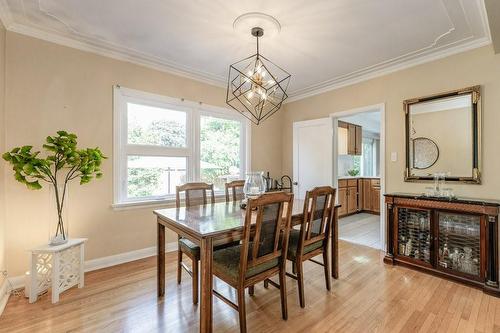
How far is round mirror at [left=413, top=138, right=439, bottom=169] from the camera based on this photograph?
9.55 ft

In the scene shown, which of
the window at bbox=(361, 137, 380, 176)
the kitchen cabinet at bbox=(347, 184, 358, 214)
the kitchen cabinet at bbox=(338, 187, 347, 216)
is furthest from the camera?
the window at bbox=(361, 137, 380, 176)

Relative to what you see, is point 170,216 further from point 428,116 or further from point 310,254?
point 428,116

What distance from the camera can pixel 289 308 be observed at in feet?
6.57

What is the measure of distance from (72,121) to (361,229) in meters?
4.75

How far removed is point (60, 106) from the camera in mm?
2559

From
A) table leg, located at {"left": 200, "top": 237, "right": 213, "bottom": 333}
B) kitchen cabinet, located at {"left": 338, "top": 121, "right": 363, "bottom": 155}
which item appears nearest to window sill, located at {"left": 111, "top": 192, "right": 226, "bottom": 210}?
table leg, located at {"left": 200, "top": 237, "right": 213, "bottom": 333}

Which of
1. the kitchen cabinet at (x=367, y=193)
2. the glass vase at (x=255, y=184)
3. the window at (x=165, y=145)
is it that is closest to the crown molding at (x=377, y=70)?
the window at (x=165, y=145)

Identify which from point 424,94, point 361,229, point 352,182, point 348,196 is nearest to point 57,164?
point 424,94

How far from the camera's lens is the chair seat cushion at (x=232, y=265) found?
1695mm

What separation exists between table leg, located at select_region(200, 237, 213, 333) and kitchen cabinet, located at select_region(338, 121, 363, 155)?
4849mm

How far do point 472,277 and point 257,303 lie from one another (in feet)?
7.10

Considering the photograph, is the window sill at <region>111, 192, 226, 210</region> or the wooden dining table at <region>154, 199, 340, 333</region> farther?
the window sill at <region>111, 192, 226, 210</region>

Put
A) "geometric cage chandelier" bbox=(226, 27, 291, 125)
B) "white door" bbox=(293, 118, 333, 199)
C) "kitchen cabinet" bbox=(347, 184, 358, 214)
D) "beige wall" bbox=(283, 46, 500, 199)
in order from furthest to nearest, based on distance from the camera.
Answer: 1. "kitchen cabinet" bbox=(347, 184, 358, 214)
2. "white door" bbox=(293, 118, 333, 199)
3. "beige wall" bbox=(283, 46, 500, 199)
4. "geometric cage chandelier" bbox=(226, 27, 291, 125)

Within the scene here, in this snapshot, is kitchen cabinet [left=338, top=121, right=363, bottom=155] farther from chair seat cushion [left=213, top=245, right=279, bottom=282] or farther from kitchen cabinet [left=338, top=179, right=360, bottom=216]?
chair seat cushion [left=213, top=245, right=279, bottom=282]
